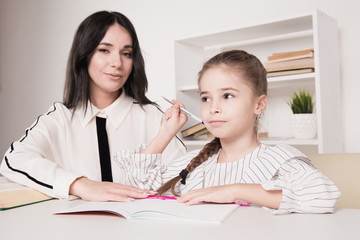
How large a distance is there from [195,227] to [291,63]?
1.59 meters

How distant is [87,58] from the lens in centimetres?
179

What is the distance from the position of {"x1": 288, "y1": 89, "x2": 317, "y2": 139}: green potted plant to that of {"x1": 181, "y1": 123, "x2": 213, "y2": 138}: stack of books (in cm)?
53

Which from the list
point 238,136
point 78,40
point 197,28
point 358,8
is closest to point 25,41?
point 197,28

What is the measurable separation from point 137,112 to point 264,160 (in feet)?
2.95

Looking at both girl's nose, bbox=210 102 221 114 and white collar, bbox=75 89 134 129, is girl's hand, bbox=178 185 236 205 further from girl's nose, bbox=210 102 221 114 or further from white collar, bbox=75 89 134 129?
white collar, bbox=75 89 134 129

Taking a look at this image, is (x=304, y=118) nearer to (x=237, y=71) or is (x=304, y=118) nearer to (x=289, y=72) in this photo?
(x=289, y=72)

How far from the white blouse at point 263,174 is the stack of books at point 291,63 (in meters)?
0.98

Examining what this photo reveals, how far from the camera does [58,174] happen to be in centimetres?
123

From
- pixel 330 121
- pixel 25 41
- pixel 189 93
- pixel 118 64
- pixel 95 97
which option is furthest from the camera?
pixel 25 41

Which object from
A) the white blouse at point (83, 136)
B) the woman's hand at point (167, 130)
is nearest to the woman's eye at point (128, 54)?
the white blouse at point (83, 136)

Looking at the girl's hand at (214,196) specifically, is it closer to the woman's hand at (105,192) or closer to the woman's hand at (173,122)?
the woman's hand at (105,192)

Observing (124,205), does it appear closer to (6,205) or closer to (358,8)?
(6,205)

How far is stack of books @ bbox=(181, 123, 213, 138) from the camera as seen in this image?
2430mm

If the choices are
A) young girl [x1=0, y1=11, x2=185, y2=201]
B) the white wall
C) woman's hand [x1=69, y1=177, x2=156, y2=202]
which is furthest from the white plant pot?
woman's hand [x1=69, y1=177, x2=156, y2=202]
